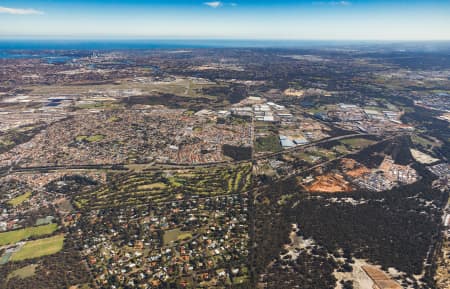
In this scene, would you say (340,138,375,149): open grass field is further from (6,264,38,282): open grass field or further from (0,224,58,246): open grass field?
(6,264,38,282): open grass field

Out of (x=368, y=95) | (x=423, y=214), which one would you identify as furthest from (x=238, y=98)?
(x=423, y=214)

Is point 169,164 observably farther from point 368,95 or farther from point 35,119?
point 368,95

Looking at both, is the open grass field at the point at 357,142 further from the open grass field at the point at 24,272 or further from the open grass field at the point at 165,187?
the open grass field at the point at 24,272

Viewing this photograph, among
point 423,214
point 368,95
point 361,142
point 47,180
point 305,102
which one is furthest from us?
point 368,95

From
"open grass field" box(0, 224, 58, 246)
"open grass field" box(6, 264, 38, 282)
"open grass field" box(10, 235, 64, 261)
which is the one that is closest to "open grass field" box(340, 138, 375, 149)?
"open grass field" box(10, 235, 64, 261)

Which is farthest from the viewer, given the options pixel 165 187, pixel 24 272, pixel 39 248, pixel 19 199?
pixel 165 187

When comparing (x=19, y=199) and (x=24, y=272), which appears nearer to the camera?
(x=24, y=272)

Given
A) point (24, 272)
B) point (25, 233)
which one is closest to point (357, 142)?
point (25, 233)

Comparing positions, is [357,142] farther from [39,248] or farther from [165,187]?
[39,248]
